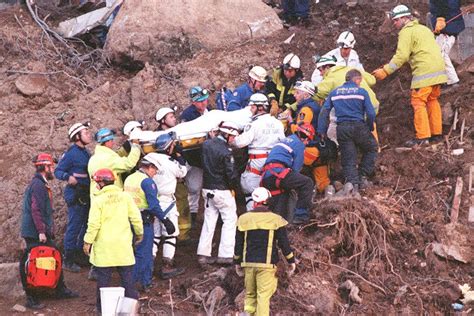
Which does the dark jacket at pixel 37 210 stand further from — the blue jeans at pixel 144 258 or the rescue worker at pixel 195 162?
the rescue worker at pixel 195 162

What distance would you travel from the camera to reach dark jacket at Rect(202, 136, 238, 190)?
12.2m

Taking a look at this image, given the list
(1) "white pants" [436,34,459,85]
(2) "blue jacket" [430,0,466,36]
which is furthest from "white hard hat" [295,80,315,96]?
(2) "blue jacket" [430,0,466,36]

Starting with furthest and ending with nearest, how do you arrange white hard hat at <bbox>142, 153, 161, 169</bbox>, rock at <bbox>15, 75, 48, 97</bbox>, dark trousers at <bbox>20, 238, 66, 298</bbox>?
1. rock at <bbox>15, 75, 48, 97</bbox>
2. white hard hat at <bbox>142, 153, 161, 169</bbox>
3. dark trousers at <bbox>20, 238, 66, 298</bbox>

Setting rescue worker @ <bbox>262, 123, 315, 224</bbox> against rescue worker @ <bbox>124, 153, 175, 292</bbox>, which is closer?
rescue worker @ <bbox>124, 153, 175, 292</bbox>

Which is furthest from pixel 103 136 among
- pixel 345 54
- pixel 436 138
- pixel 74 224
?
pixel 436 138

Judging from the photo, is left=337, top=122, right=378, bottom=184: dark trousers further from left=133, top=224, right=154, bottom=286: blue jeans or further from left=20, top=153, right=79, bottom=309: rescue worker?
left=20, top=153, right=79, bottom=309: rescue worker

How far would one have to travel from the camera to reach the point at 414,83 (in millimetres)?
13461

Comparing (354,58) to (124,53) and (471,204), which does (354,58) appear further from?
(124,53)

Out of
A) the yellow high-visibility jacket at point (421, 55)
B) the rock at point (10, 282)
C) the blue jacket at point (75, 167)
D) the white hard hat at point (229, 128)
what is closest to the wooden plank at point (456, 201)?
the yellow high-visibility jacket at point (421, 55)

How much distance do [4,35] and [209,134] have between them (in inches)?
261

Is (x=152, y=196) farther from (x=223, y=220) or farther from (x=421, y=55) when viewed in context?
(x=421, y=55)

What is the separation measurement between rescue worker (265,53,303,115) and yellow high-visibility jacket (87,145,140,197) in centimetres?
270

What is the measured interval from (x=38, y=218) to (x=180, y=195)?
7.22ft

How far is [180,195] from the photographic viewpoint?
12.9 m
